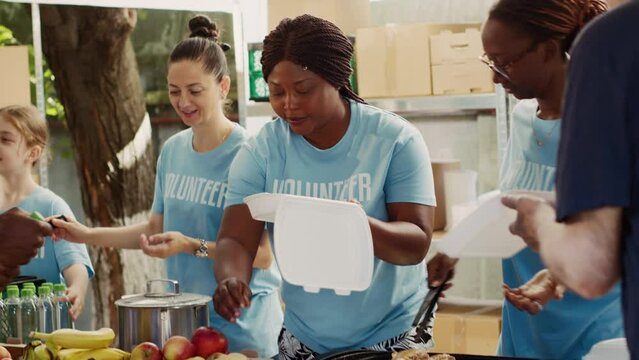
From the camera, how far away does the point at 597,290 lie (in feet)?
4.09

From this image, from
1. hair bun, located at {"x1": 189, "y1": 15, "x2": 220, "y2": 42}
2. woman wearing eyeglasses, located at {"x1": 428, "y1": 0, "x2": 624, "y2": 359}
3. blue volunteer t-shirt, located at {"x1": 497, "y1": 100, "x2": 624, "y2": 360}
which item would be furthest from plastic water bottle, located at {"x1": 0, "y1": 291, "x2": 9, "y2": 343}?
blue volunteer t-shirt, located at {"x1": 497, "y1": 100, "x2": 624, "y2": 360}

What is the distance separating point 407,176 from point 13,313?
45.5 inches

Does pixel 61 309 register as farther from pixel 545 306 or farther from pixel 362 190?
pixel 545 306

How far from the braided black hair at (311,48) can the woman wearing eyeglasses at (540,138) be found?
0.37 m

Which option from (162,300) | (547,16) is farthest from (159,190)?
(547,16)

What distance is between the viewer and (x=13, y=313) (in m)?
2.62

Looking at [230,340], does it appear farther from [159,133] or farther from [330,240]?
[159,133]

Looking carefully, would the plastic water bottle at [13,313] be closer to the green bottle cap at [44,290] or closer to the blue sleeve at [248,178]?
the green bottle cap at [44,290]

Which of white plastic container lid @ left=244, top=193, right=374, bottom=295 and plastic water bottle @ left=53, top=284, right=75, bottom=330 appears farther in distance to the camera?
plastic water bottle @ left=53, top=284, right=75, bottom=330

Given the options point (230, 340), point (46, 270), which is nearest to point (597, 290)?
point (230, 340)

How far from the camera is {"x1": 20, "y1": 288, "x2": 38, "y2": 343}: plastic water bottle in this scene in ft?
8.54

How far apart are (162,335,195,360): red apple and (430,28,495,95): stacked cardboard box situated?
1817 millimetres

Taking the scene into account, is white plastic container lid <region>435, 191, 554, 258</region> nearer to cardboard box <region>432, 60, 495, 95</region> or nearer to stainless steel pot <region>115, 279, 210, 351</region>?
stainless steel pot <region>115, 279, 210, 351</region>

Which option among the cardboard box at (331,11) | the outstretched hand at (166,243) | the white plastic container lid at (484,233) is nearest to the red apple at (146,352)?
the outstretched hand at (166,243)
